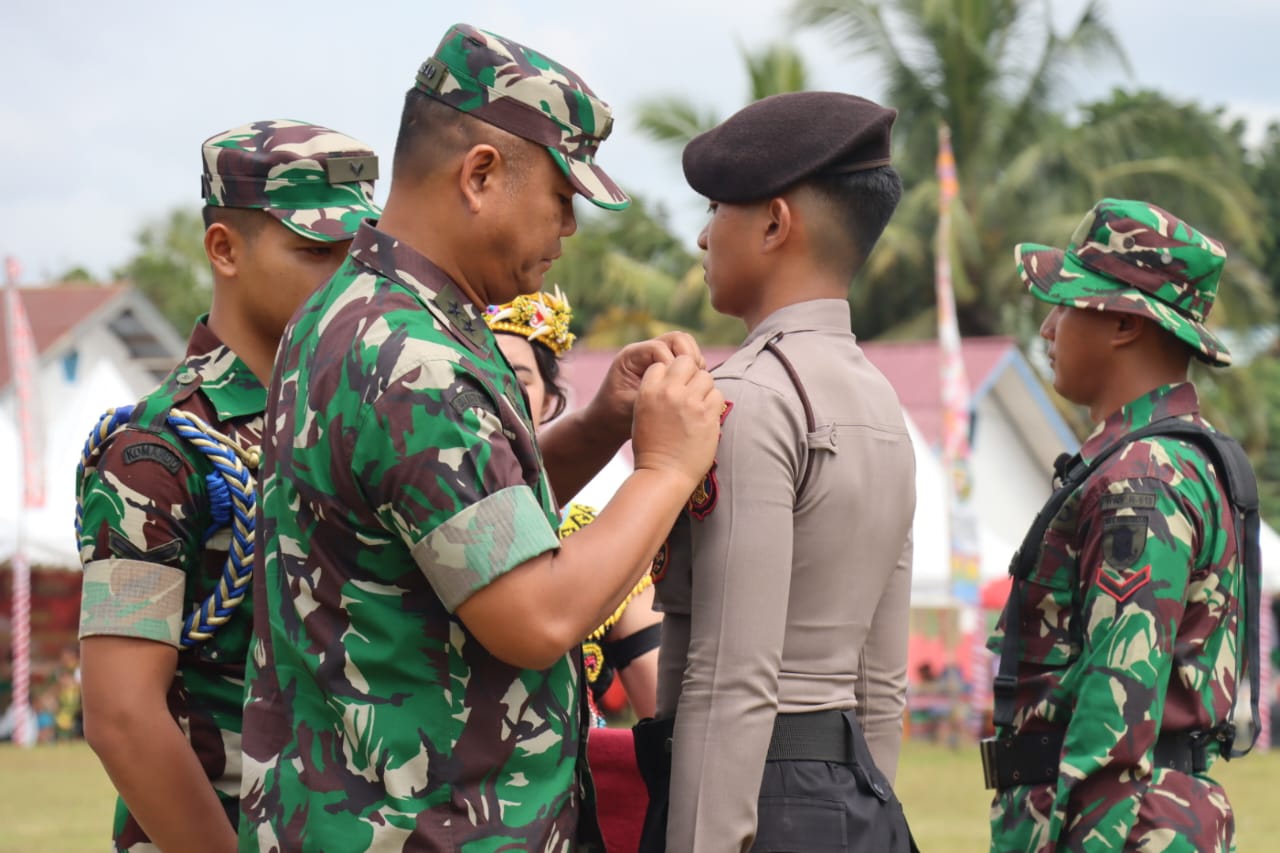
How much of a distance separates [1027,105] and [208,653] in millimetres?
27970

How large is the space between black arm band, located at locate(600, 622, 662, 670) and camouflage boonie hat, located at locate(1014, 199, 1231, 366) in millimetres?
1228

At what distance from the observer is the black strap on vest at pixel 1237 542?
3.46 m

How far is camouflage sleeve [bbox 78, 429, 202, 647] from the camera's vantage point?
2711mm

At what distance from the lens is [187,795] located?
2.71m

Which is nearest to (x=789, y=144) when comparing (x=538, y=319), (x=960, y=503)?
(x=538, y=319)

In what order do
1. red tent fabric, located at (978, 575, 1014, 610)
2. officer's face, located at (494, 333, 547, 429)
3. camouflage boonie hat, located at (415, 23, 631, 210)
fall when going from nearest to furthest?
1. camouflage boonie hat, located at (415, 23, 631, 210)
2. officer's face, located at (494, 333, 547, 429)
3. red tent fabric, located at (978, 575, 1014, 610)

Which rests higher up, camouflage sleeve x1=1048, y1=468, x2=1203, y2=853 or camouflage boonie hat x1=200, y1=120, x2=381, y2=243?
camouflage boonie hat x1=200, y1=120, x2=381, y2=243

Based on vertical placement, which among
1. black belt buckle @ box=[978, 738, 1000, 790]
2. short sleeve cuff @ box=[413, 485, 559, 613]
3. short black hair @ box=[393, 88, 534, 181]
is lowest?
black belt buckle @ box=[978, 738, 1000, 790]

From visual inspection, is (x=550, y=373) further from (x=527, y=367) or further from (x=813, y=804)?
(x=813, y=804)

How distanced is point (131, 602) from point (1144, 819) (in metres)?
2.02

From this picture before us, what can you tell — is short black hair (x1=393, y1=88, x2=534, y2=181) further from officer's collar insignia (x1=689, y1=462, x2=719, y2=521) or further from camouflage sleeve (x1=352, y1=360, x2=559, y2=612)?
officer's collar insignia (x1=689, y1=462, x2=719, y2=521)

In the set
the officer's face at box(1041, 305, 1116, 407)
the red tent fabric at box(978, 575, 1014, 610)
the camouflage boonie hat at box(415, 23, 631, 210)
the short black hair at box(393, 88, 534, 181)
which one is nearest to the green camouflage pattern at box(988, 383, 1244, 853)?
the officer's face at box(1041, 305, 1116, 407)

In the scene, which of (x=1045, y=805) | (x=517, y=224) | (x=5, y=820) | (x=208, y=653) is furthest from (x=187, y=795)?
(x=5, y=820)

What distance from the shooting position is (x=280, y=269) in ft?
10.0
